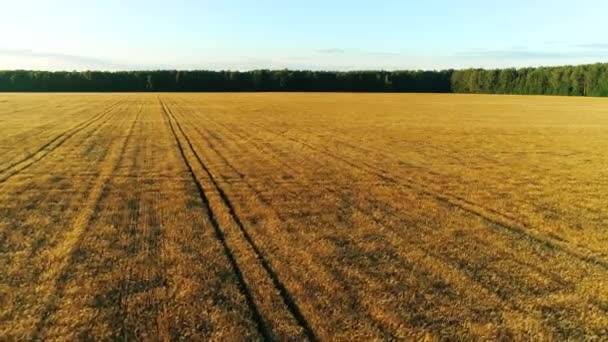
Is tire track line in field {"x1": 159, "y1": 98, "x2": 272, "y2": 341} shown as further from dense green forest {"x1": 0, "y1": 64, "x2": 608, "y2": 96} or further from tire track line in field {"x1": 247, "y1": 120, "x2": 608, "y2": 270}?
dense green forest {"x1": 0, "y1": 64, "x2": 608, "y2": 96}

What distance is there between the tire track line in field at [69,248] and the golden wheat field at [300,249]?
3 centimetres

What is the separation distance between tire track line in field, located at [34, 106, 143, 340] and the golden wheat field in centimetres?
3

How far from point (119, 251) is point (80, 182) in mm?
6089

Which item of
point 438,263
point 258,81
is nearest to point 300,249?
point 438,263

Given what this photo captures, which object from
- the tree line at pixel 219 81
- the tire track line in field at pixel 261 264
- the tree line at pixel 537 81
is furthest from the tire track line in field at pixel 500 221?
Answer: the tree line at pixel 219 81

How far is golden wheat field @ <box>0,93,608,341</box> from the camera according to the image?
5.42 meters

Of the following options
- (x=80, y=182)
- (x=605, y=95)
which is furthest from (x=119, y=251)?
(x=605, y=95)

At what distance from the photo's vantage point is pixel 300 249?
7.75m

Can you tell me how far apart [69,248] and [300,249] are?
151 inches

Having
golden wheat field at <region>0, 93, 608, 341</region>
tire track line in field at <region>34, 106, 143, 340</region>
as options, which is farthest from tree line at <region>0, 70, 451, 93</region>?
tire track line in field at <region>34, 106, 143, 340</region>

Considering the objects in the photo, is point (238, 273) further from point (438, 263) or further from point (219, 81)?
point (219, 81)

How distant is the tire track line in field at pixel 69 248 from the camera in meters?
5.59

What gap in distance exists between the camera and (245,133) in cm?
2564

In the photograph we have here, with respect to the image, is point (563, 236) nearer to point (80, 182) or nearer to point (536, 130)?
point (80, 182)
